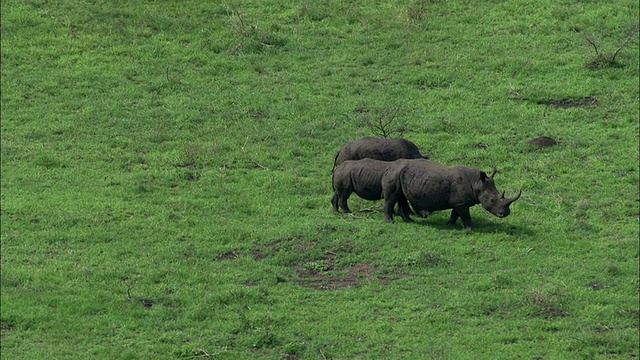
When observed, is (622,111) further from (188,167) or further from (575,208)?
(188,167)

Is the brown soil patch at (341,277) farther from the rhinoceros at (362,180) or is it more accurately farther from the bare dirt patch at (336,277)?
the rhinoceros at (362,180)

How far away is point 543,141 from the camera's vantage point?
22266 millimetres

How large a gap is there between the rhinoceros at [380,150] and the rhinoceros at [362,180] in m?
0.66

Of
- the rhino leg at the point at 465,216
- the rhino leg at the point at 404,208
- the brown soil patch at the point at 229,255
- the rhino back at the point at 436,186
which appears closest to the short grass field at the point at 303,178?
the brown soil patch at the point at 229,255

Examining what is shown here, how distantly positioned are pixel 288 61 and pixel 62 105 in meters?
4.48

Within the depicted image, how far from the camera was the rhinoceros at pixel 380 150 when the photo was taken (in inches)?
809

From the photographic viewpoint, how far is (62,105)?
80.5 feet

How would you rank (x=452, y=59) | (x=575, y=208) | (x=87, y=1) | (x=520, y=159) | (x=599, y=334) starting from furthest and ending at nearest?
(x=87, y=1)
(x=452, y=59)
(x=520, y=159)
(x=575, y=208)
(x=599, y=334)

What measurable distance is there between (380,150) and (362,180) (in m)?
1.06

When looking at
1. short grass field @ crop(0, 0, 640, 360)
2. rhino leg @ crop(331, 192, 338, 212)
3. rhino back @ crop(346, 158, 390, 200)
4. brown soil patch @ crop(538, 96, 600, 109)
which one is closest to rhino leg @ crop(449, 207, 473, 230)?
short grass field @ crop(0, 0, 640, 360)

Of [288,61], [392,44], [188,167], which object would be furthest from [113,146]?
[392,44]

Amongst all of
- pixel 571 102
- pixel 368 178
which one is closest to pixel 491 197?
pixel 368 178

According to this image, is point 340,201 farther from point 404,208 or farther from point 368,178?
point 404,208

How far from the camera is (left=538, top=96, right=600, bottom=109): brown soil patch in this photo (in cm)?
2381
